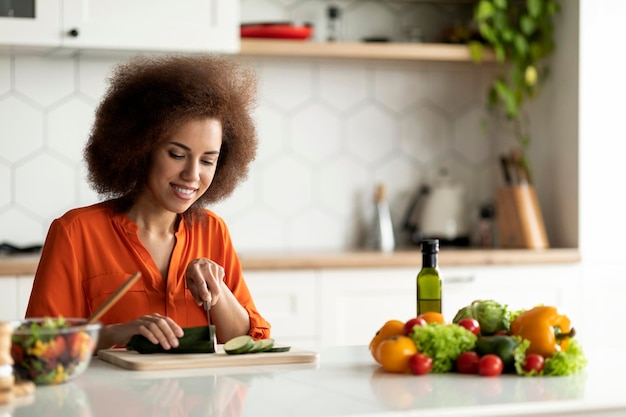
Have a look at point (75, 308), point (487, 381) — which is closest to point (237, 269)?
point (75, 308)

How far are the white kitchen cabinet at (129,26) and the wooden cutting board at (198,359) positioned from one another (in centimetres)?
183

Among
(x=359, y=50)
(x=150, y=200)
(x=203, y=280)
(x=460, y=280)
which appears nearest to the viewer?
(x=203, y=280)

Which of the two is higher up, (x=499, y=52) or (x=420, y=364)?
(x=499, y=52)

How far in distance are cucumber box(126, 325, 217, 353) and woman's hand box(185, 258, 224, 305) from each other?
167 mm

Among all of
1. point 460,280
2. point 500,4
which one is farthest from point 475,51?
point 460,280

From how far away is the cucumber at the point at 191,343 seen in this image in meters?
1.96

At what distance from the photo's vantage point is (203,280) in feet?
7.04

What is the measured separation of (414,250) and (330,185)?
463 millimetres

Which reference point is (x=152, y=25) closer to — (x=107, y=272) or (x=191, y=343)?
(x=107, y=272)

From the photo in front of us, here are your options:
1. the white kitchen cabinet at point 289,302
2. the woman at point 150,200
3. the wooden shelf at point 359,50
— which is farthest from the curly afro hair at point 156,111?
the wooden shelf at point 359,50

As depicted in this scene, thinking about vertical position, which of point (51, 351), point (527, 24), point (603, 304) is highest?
point (527, 24)

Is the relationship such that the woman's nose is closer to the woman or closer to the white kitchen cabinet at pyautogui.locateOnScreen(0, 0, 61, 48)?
the woman

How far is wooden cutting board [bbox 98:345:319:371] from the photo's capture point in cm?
185

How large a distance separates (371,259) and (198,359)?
181 centimetres
